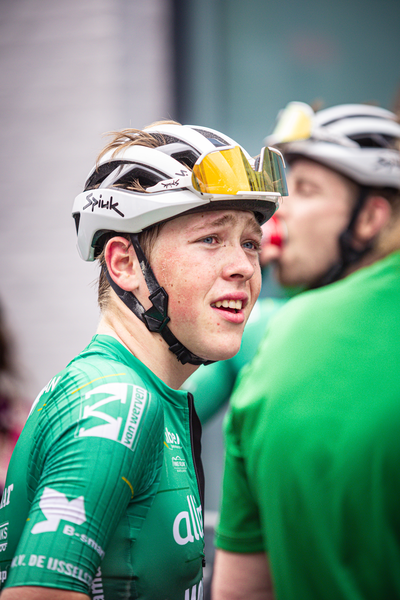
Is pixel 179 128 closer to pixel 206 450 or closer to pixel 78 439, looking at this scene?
pixel 78 439

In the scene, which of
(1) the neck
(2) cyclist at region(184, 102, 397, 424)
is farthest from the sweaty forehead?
(2) cyclist at region(184, 102, 397, 424)

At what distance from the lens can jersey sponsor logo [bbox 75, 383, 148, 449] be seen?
4.31 feet

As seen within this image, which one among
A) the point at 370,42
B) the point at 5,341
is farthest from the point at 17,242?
the point at 370,42

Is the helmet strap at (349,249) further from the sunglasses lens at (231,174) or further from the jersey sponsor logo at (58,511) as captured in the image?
the jersey sponsor logo at (58,511)

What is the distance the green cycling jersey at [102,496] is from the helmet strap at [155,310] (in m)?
0.15

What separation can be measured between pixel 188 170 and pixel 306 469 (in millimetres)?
973

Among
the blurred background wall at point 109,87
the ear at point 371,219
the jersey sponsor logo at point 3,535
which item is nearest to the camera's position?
the jersey sponsor logo at point 3,535

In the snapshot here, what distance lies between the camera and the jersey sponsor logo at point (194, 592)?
150cm

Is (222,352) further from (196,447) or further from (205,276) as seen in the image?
(196,447)

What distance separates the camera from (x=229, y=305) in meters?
1.64

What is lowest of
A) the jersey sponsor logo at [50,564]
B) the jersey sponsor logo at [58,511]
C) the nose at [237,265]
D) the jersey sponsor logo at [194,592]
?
the jersey sponsor logo at [194,592]

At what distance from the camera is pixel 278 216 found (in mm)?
3988

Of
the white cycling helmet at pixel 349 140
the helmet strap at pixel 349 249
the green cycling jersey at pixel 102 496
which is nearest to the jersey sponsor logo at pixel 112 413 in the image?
the green cycling jersey at pixel 102 496

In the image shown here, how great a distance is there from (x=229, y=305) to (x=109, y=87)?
417 centimetres
